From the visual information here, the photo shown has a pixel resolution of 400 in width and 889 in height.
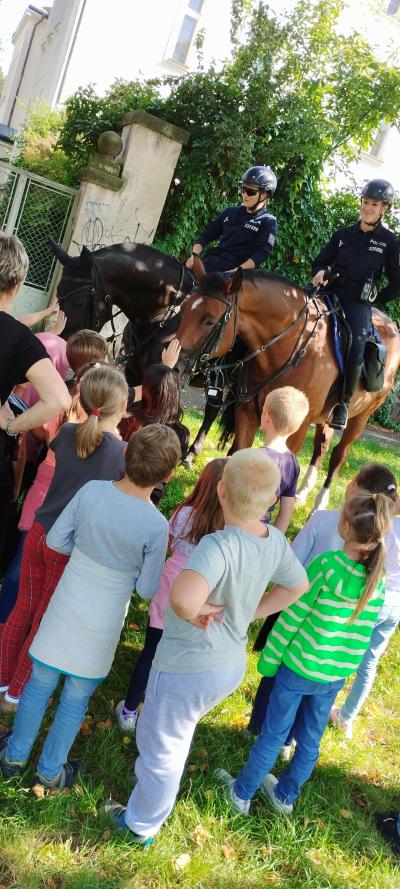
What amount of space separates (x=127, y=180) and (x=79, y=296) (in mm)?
4466

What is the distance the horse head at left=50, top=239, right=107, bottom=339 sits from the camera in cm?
620

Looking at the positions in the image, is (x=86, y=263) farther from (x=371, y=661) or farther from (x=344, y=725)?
(x=344, y=725)

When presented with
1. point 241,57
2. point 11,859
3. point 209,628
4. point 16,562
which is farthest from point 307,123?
point 11,859

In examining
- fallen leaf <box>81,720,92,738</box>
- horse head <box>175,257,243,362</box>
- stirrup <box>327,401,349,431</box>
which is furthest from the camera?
stirrup <box>327,401,349,431</box>

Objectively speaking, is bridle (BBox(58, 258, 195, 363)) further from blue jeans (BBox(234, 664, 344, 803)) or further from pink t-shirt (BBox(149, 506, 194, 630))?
blue jeans (BBox(234, 664, 344, 803))

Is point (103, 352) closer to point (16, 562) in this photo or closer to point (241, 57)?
point (16, 562)

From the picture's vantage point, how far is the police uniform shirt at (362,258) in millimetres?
6508

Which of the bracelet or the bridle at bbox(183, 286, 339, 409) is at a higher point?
the bridle at bbox(183, 286, 339, 409)

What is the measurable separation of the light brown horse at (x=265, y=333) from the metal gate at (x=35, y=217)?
17.1 feet

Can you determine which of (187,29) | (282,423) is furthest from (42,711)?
(187,29)

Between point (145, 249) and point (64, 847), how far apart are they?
5.16 metres

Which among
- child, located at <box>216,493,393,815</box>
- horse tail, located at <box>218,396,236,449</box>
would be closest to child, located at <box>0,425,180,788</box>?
child, located at <box>216,493,393,815</box>

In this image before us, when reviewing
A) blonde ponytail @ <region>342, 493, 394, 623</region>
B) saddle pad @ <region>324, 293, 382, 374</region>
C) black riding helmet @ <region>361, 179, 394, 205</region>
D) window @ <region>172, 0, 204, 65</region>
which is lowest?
blonde ponytail @ <region>342, 493, 394, 623</region>

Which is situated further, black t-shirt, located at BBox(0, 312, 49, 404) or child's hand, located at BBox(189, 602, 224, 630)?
black t-shirt, located at BBox(0, 312, 49, 404)
